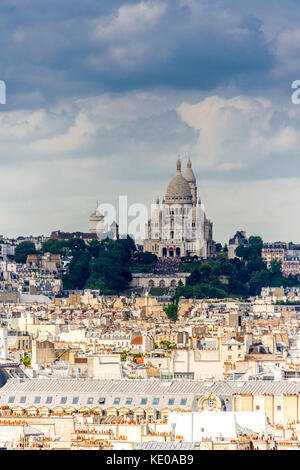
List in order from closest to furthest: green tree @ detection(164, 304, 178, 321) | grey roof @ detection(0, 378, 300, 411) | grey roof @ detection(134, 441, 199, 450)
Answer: grey roof @ detection(134, 441, 199, 450), grey roof @ detection(0, 378, 300, 411), green tree @ detection(164, 304, 178, 321)

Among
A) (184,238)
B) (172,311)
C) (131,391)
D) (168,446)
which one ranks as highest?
(184,238)

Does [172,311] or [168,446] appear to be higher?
[172,311]

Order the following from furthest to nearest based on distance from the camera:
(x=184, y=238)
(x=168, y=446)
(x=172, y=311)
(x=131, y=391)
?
(x=184, y=238)
(x=172, y=311)
(x=131, y=391)
(x=168, y=446)

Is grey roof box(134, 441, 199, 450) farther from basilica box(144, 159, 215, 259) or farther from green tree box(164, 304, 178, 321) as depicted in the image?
basilica box(144, 159, 215, 259)

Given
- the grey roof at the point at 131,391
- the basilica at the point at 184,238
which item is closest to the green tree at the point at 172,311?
the basilica at the point at 184,238

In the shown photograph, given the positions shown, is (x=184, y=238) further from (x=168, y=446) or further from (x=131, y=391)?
(x=168, y=446)

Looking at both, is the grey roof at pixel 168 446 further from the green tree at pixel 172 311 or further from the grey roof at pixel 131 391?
the green tree at pixel 172 311

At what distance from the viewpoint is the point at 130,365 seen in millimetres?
54469

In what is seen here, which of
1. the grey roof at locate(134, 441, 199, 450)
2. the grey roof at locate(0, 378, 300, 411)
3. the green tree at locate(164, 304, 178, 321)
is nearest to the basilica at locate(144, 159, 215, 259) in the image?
the green tree at locate(164, 304, 178, 321)

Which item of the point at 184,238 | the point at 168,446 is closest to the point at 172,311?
the point at 184,238

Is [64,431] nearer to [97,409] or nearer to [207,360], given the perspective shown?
[97,409]

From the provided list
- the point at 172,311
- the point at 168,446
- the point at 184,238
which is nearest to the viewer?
the point at 168,446

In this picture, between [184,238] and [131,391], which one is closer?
[131,391]
